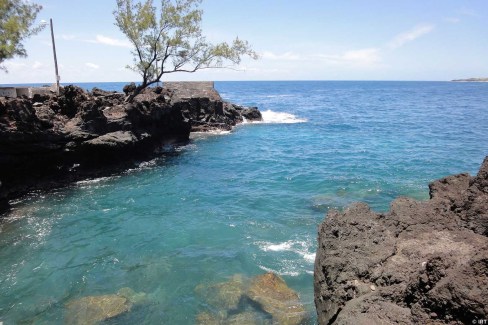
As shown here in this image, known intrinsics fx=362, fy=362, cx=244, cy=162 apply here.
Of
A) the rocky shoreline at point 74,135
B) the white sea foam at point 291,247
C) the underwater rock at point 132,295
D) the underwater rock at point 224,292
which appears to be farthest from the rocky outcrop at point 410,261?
the rocky shoreline at point 74,135

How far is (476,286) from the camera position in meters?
→ 4.28

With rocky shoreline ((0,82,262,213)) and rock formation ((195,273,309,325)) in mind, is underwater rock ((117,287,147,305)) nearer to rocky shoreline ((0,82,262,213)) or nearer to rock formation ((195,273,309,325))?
rock formation ((195,273,309,325))

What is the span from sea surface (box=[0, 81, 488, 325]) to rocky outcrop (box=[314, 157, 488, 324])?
9.88 ft

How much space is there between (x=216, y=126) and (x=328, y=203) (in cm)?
2717

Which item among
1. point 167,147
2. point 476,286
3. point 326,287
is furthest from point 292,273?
point 167,147

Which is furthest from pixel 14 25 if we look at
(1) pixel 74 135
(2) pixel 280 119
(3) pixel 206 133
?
(2) pixel 280 119

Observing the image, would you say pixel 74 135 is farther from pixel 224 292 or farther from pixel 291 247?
pixel 224 292

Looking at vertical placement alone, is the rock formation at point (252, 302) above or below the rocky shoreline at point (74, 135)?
below

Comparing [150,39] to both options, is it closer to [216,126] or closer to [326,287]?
[216,126]

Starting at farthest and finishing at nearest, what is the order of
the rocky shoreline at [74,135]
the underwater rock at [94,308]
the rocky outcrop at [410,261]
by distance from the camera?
the rocky shoreline at [74,135]
the underwater rock at [94,308]
the rocky outcrop at [410,261]

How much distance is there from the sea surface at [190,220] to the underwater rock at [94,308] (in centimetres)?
27

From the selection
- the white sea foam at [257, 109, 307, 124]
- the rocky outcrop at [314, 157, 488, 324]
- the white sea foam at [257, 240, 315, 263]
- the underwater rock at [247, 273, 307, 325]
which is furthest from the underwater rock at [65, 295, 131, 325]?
the white sea foam at [257, 109, 307, 124]

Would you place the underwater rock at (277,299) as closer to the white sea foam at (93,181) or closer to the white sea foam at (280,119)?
the white sea foam at (93,181)

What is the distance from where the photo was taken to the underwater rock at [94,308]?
9477 millimetres
